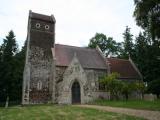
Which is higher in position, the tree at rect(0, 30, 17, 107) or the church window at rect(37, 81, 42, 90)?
the tree at rect(0, 30, 17, 107)

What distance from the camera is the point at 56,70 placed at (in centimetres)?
3547

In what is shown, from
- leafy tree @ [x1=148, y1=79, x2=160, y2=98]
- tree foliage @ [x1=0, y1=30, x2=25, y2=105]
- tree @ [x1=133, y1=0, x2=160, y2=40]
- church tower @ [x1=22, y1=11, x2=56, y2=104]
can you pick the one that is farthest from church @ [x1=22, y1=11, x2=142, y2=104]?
tree @ [x1=133, y1=0, x2=160, y2=40]

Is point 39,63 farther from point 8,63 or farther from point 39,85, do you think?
point 8,63

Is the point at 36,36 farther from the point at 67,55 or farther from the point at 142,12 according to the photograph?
the point at 142,12

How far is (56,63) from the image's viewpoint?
3556 centimetres

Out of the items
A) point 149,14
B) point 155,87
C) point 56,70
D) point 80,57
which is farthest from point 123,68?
point 149,14

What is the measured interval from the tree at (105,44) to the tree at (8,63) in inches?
690

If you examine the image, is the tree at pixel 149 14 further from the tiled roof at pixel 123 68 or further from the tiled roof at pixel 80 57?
the tiled roof at pixel 123 68

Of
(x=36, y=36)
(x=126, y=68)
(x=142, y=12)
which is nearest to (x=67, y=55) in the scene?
(x=36, y=36)

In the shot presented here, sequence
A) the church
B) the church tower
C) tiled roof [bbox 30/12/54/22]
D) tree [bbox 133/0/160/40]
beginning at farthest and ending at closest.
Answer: tiled roof [bbox 30/12/54/22] → the church tower → the church → tree [bbox 133/0/160/40]

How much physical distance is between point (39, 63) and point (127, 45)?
26.6 meters

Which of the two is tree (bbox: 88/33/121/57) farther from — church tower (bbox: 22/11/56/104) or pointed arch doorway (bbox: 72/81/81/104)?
pointed arch doorway (bbox: 72/81/81/104)

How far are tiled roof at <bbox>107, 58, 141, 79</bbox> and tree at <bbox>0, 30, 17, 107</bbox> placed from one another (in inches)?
697

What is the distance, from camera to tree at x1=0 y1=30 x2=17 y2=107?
4175cm
